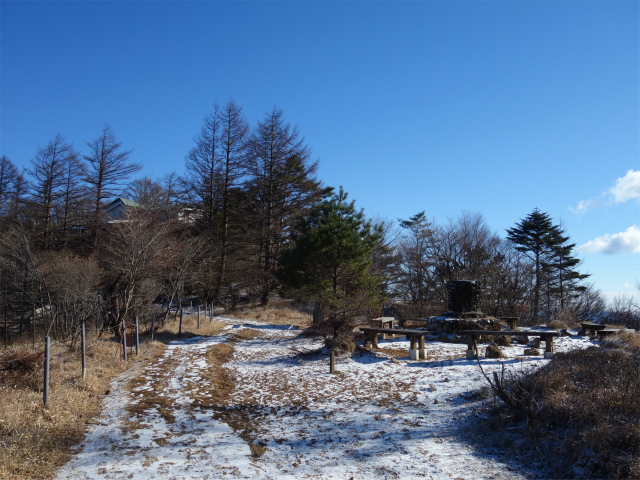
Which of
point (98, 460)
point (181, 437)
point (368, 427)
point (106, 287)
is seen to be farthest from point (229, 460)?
point (106, 287)

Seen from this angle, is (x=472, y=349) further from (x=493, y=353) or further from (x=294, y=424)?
(x=294, y=424)

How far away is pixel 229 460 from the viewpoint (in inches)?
187

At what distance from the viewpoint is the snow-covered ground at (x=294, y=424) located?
458 cm

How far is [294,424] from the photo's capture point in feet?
20.1

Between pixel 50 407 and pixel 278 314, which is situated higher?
pixel 50 407

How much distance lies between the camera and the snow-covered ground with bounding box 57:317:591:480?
4.58 m

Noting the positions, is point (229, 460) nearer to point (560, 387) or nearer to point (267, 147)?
point (560, 387)

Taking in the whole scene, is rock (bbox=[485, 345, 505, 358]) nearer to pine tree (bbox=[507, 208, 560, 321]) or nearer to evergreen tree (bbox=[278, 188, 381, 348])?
evergreen tree (bbox=[278, 188, 381, 348])

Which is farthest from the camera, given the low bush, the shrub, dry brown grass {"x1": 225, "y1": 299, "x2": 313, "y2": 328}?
dry brown grass {"x1": 225, "y1": 299, "x2": 313, "y2": 328}

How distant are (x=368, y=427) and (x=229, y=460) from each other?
2160mm

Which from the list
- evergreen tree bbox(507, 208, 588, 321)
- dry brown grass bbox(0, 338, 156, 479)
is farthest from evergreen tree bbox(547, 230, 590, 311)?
dry brown grass bbox(0, 338, 156, 479)

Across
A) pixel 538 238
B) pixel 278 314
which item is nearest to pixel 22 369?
pixel 278 314

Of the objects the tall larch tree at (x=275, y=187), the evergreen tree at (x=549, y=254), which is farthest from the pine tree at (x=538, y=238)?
the tall larch tree at (x=275, y=187)

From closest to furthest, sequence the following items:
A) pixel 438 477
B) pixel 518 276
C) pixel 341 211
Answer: pixel 438 477 < pixel 341 211 < pixel 518 276
